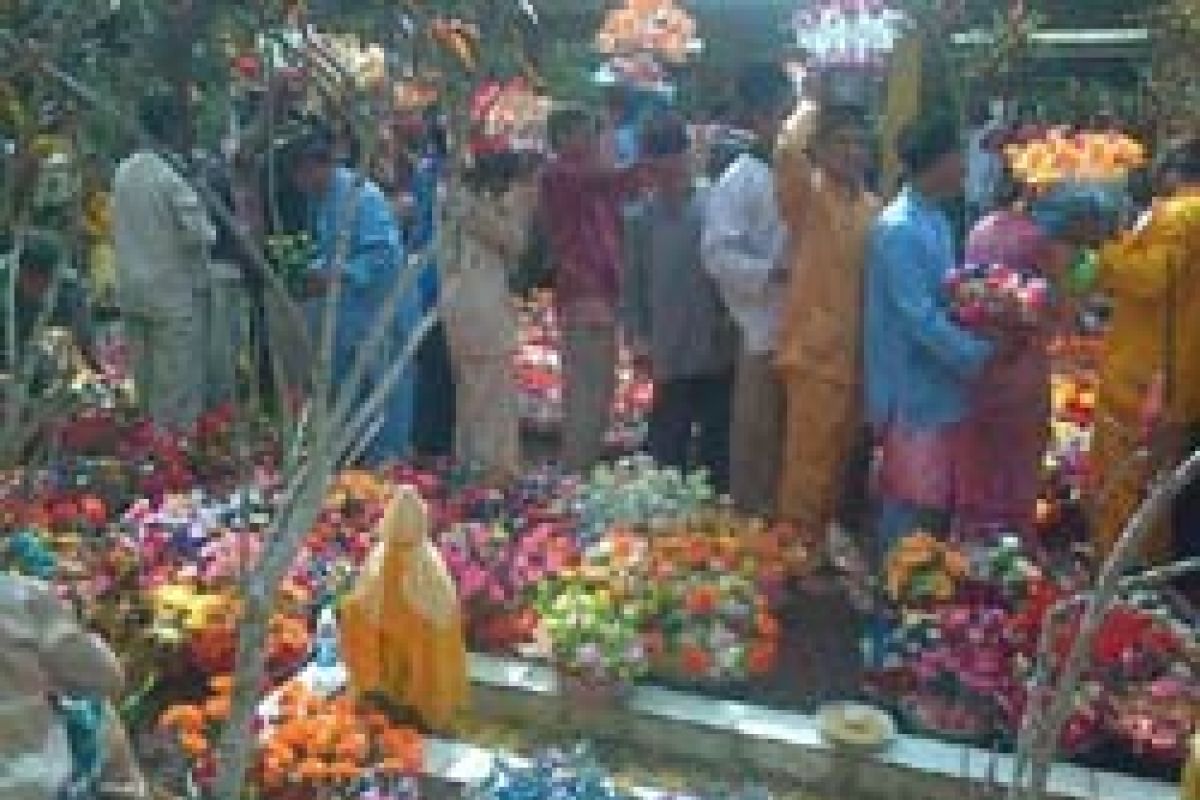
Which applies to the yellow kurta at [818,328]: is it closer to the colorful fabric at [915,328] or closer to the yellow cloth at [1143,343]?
the colorful fabric at [915,328]

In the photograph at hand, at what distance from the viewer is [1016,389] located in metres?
5.70

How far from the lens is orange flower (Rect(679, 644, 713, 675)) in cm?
523

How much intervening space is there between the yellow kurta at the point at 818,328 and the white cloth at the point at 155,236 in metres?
2.51

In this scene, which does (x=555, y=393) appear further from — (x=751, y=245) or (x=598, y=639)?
(x=598, y=639)

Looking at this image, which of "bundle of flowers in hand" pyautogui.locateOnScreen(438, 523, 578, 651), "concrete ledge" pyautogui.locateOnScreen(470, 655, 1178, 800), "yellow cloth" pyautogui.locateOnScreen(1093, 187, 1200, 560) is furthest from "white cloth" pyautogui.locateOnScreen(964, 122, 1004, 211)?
"concrete ledge" pyautogui.locateOnScreen(470, 655, 1178, 800)

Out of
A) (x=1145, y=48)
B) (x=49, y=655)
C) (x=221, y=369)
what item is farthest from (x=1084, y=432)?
(x=1145, y=48)

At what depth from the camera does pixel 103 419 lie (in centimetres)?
736

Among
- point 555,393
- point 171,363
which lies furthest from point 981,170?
point 171,363

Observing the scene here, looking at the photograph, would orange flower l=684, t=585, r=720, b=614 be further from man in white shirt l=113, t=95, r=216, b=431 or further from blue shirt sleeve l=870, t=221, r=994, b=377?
man in white shirt l=113, t=95, r=216, b=431

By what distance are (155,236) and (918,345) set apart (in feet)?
10.6

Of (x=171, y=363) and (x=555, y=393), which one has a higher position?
(x=171, y=363)

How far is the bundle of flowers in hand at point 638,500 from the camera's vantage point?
6.09 metres

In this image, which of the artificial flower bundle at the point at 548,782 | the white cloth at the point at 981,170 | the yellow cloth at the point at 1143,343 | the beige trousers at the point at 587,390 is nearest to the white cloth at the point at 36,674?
the artificial flower bundle at the point at 548,782

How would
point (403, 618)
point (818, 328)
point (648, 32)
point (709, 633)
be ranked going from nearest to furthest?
point (403, 618) → point (709, 633) → point (818, 328) → point (648, 32)
